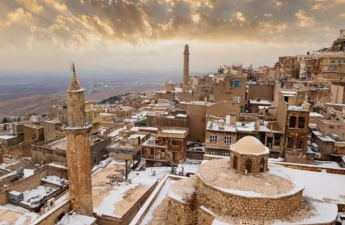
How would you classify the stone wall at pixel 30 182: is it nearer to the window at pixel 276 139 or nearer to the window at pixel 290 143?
the window at pixel 276 139

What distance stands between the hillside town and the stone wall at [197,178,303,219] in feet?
0.15

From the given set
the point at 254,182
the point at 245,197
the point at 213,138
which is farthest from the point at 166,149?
the point at 245,197

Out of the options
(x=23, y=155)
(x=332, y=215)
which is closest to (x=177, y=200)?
(x=332, y=215)

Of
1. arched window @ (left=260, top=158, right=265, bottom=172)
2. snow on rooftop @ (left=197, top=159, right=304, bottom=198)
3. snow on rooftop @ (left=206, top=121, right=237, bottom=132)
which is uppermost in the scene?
arched window @ (left=260, top=158, right=265, bottom=172)

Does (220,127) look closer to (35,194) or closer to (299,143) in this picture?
(299,143)

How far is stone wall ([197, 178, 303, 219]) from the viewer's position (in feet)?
37.8

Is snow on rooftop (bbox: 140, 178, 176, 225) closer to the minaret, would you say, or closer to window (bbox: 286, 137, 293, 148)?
the minaret

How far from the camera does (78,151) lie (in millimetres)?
17594

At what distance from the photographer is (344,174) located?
1702 centimetres

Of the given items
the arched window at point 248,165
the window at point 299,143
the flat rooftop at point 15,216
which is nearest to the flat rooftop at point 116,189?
the flat rooftop at point 15,216

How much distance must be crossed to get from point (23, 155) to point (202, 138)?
2241 cm

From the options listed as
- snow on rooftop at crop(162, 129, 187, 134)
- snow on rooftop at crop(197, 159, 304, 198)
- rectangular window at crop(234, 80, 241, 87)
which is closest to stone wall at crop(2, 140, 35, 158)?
snow on rooftop at crop(162, 129, 187, 134)

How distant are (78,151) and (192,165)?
11.9 metres

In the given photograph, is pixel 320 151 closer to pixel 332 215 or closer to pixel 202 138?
pixel 202 138
